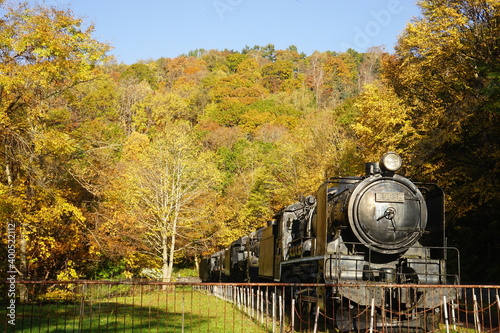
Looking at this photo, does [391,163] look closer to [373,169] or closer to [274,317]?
[373,169]

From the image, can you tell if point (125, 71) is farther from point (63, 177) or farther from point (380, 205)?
point (380, 205)

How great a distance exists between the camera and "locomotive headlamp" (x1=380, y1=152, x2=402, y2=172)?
12.8 meters

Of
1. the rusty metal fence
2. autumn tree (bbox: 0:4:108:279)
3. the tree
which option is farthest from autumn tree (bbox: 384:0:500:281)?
autumn tree (bbox: 0:4:108:279)

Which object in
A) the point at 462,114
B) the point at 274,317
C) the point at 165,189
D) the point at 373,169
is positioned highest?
the point at 462,114

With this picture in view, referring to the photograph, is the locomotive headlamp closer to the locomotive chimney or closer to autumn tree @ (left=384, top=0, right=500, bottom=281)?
the locomotive chimney

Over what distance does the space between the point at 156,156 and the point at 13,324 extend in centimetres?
2222

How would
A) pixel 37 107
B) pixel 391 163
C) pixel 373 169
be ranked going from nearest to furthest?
pixel 391 163 < pixel 373 169 < pixel 37 107

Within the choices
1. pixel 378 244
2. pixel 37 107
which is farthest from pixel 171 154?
pixel 378 244

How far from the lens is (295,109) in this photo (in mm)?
87812

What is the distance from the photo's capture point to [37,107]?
18812 millimetres

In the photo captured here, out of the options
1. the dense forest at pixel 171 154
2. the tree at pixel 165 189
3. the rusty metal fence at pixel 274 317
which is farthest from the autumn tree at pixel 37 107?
the tree at pixel 165 189

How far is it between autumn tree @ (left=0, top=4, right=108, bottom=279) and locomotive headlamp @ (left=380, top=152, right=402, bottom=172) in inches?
414

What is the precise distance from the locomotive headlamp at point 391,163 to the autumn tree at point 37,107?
10511 mm

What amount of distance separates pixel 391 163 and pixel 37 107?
12.8m
